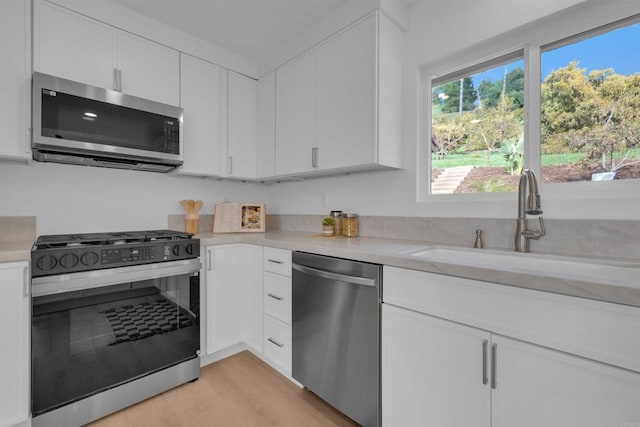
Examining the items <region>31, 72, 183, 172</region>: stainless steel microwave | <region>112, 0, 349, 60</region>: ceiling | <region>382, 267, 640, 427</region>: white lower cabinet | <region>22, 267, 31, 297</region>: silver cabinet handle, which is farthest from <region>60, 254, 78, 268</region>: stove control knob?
<region>112, 0, 349, 60</region>: ceiling

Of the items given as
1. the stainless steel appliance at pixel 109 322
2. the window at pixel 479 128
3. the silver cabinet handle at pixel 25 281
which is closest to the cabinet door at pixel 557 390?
the window at pixel 479 128

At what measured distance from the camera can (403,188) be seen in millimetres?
1980

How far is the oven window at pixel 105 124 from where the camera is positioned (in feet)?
5.32

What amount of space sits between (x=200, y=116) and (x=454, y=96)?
1.88m

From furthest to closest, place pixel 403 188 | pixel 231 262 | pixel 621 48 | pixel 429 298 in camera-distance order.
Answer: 1. pixel 231 262
2. pixel 403 188
3. pixel 621 48
4. pixel 429 298

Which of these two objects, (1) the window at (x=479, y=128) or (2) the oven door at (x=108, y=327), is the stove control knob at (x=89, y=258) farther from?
(1) the window at (x=479, y=128)

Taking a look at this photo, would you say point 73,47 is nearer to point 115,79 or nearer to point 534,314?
point 115,79

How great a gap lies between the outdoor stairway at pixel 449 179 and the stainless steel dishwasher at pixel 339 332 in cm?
87

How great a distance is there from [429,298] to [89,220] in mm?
2264

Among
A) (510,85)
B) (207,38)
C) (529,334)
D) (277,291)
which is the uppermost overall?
(207,38)

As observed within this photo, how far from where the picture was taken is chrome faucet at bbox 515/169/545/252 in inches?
52.6

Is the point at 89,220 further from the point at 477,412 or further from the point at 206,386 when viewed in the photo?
the point at 477,412

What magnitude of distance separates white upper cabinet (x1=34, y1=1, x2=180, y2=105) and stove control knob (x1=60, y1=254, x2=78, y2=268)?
1.10 m

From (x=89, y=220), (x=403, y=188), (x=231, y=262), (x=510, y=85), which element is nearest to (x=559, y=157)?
(x=510, y=85)
